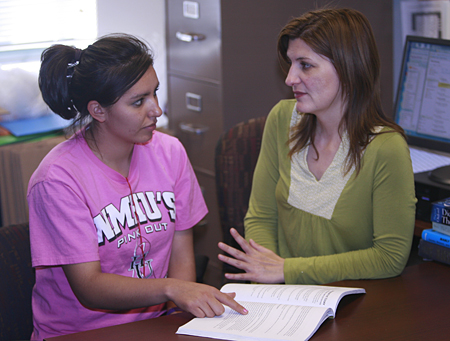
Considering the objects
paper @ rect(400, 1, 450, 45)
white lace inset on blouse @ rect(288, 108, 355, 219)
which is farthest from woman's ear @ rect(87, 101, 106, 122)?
paper @ rect(400, 1, 450, 45)

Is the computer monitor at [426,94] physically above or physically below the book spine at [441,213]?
above

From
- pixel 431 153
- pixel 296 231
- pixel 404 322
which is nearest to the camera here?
pixel 404 322

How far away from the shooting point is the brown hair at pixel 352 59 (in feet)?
4.45

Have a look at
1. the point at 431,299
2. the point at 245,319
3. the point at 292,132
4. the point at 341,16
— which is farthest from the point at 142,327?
the point at 341,16

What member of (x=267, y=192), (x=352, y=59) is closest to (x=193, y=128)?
(x=267, y=192)

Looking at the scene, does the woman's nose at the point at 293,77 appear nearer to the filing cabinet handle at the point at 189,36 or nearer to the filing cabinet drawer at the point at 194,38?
the filing cabinet drawer at the point at 194,38

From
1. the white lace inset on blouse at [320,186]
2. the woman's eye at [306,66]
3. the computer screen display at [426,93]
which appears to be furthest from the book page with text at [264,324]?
the computer screen display at [426,93]

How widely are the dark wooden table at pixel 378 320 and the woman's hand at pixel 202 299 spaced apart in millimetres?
33

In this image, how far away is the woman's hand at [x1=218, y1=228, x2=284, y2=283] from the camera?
1347 mm

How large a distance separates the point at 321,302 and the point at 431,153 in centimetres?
103

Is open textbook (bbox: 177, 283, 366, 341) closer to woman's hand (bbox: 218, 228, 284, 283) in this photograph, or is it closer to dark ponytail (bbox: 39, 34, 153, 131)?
woman's hand (bbox: 218, 228, 284, 283)

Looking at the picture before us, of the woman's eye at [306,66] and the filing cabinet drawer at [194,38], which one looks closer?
the woman's eye at [306,66]

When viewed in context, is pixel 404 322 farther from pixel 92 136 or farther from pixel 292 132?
pixel 92 136

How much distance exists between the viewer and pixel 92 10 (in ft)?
8.18
